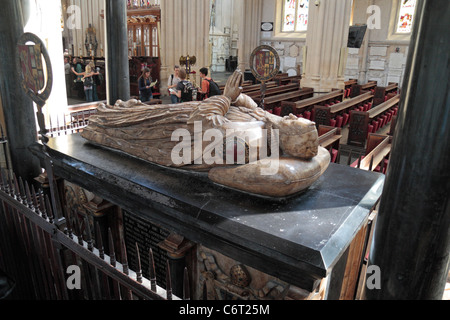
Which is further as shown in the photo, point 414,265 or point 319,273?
point 319,273

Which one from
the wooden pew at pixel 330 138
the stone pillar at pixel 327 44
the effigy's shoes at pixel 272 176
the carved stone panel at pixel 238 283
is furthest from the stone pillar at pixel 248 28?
the carved stone panel at pixel 238 283

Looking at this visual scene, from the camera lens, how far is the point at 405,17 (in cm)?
1354

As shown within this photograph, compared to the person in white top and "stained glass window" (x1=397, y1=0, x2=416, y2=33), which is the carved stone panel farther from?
"stained glass window" (x1=397, y1=0, x2=416, y2=33)

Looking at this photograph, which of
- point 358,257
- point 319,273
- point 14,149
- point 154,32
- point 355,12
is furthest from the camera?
point 355,12

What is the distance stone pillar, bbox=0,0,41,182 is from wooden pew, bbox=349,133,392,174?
3.27 metres

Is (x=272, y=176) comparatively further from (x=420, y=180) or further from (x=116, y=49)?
(x=116, y=49)

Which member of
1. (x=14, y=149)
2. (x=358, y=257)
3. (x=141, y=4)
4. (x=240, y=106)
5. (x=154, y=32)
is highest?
(x=141, y=4)

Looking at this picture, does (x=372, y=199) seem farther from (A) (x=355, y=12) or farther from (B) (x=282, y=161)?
(A) (x=355, y=12)

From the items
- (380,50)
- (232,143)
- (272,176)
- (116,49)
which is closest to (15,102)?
(116,49)

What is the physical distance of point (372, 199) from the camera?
7.03 ft

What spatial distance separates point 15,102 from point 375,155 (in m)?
3.71

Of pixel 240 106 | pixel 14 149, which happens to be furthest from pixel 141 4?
pixel 240 106

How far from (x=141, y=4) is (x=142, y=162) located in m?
12.4

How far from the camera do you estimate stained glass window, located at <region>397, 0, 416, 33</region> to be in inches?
524
